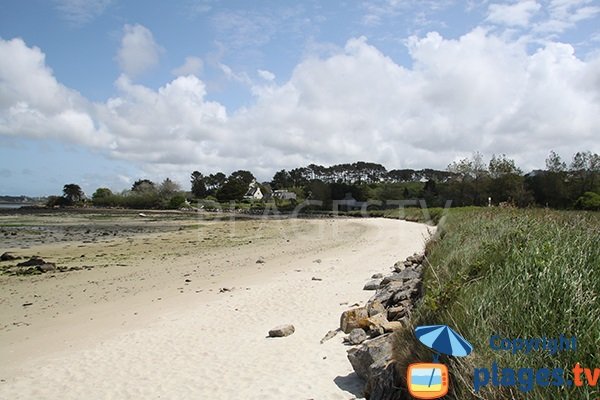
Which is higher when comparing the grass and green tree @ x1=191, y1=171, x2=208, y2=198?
green tree @ x1=191, y1=171, x2=208, y2=198

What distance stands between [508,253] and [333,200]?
270 ft


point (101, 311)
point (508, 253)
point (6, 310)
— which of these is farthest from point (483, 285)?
point (6, 310)

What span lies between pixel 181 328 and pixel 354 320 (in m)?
4.11

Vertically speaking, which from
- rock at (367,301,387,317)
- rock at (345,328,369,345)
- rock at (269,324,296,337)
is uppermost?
rock at (367,301,387,317)

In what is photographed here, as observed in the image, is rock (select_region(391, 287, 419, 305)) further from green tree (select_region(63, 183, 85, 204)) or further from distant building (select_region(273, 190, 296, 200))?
green tree (select_region(63, 183, 85, 204))

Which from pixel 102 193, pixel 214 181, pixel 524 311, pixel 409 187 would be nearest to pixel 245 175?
pixel 214 181

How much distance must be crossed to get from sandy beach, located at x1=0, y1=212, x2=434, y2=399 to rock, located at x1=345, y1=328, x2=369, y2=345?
0.70ft

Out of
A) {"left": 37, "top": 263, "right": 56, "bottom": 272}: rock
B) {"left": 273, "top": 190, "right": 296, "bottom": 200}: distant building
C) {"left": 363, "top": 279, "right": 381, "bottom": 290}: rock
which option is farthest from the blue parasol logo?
{"left": 273, "top": 190, "right": 296, "bottom": 200}: distant building

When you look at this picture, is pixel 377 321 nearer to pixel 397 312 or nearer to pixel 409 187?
pixel 397 312

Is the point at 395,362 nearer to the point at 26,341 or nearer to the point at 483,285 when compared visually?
the point at 483,285

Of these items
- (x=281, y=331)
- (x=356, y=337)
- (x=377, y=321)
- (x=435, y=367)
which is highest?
(x=435, y=367)

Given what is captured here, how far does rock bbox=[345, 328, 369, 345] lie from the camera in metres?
6.88

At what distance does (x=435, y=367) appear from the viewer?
2.83m

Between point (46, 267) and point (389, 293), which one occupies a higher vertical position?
point (389, 293)
